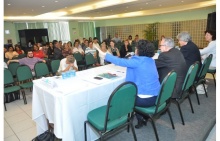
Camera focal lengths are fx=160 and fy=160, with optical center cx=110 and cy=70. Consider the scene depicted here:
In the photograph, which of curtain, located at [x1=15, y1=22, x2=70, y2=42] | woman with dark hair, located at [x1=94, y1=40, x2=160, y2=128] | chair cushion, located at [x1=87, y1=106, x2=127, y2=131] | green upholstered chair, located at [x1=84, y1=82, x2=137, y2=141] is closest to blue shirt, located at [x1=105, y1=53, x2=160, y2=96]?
woman with dark hair, located at [x1=94, y1=40, x2=160, y2=128]

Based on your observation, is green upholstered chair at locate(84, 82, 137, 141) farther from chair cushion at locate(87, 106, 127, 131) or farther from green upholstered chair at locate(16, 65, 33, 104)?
green upholstered chair at locate(16, 65, 33, 104)

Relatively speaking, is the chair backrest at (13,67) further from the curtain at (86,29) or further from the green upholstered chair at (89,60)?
the curtain at (86,29)

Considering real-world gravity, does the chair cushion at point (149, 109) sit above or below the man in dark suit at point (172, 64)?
below

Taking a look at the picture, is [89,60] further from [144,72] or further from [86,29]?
[86,29]

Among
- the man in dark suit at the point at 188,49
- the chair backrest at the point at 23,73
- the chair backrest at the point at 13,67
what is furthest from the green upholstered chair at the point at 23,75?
the man in dark suit at the point at 188,49

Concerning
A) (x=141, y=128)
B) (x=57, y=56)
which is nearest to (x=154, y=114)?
(x=141, y=128)

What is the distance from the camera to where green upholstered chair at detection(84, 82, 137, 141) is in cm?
154

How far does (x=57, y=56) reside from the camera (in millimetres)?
5812

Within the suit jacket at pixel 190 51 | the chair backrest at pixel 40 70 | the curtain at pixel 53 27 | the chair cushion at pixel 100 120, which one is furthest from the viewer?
the curtain at pixel 53 27

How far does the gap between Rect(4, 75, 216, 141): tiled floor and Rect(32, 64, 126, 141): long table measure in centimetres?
31

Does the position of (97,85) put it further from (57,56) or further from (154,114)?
(57,56)

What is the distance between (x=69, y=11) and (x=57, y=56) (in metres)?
4.89

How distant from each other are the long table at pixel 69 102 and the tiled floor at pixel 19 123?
31cm

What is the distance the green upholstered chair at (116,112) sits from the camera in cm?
154
